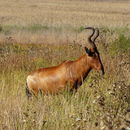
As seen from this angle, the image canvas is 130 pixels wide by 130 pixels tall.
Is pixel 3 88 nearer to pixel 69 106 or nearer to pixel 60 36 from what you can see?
pixel 69 106

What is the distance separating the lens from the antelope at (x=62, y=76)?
8508mm

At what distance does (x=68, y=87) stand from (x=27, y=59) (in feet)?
13.2

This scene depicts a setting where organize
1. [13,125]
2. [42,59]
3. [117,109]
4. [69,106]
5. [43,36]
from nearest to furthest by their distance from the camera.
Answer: [117,109]
[13,125]
[69,106]
[42,59]
[43,36]

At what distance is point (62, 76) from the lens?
8.55m

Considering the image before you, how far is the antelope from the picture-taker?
851 cm

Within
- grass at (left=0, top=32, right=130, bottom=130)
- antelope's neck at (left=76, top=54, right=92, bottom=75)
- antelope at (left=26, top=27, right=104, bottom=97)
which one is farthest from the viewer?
antelope's neck at (left=76, top=54, right=92, bottom=75)

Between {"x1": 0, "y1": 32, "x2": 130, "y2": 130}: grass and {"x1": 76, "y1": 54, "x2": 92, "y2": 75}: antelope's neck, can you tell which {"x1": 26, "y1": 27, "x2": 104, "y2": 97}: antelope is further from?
{"x1": 0, "y1": 32, "x2": 130, "y2": 130}: grass

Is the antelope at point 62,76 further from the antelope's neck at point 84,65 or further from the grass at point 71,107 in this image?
the grass at point 71,107

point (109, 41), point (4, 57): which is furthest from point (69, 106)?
point (109, 41)

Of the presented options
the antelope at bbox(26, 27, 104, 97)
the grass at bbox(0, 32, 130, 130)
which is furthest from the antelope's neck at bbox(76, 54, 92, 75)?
the grass at bbox(0, 32, 130, 130)

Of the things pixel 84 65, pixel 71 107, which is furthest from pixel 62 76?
pixel 71 107

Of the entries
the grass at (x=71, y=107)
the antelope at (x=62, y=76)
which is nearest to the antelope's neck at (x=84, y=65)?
the antelope at (x=62, y=76)

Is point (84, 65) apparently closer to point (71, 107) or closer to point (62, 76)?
point (62, 76)

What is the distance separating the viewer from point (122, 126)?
398 centimetres
